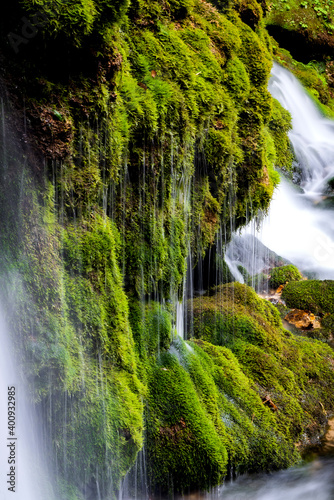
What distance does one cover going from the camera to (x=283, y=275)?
855cm

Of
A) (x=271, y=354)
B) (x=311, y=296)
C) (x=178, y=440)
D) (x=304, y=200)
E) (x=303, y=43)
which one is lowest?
(x=178, y=440)

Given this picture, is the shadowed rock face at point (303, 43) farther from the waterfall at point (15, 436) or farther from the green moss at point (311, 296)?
the waterfall at point (15, 436)

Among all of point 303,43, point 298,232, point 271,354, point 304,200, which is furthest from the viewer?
point 303,43

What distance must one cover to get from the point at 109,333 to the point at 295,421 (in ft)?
8.02

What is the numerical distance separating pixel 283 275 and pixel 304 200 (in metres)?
3.30

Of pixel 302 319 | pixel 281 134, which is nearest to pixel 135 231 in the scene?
pixel 302 319

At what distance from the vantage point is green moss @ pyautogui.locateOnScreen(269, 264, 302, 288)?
8492 mm

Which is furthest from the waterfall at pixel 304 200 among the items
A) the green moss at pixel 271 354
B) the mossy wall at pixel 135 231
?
the mossy wall at pixel 135 231

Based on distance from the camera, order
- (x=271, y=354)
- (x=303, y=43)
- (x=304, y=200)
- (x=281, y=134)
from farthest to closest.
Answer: (x=303, y=43) < (x=281, y=134) < (x=304, y=200) < (x=271, y=354)

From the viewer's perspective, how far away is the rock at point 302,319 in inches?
283

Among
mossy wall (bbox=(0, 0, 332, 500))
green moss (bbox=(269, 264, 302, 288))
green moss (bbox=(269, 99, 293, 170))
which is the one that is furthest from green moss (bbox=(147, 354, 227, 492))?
green moss (bbox=(269, 99, 293, 170))

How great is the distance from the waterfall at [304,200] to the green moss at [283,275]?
0.32 meters

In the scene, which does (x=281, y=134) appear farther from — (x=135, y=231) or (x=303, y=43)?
(x=135, y=231)

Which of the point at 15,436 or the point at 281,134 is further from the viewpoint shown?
the point at 281,134
